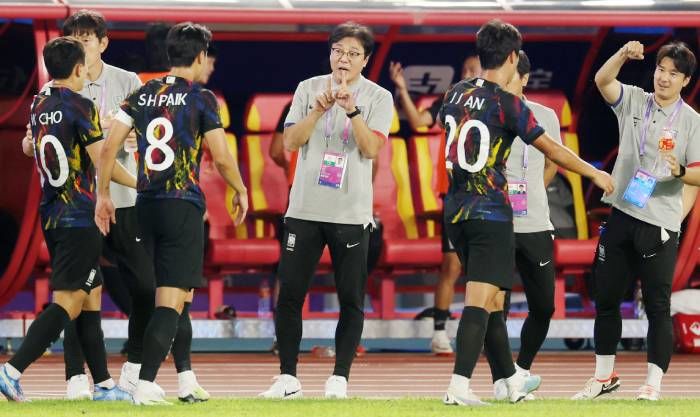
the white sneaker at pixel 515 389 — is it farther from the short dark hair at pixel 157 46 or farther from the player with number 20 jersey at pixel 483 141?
the short dark hair at pixel 157 46

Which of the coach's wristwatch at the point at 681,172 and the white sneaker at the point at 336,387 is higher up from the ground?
the coach's wristwatch at the point at 681,172

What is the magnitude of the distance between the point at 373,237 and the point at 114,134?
4310 millimetres

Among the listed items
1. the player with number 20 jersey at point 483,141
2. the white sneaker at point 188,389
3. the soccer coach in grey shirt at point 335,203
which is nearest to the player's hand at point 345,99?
the soccer coach in grey shirt at point 335,203

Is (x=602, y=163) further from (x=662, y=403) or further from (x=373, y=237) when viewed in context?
(x=662, y=403)

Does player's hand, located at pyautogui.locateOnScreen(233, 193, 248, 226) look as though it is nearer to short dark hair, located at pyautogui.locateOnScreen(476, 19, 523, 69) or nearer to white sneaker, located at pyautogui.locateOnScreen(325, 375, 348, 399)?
white sneaker, located at pyautogui.locateOnScreen(325, 375, 348, 399)

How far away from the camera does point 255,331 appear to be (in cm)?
1118

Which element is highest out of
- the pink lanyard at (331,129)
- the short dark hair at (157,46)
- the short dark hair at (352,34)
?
the short dark hair at (157,46)

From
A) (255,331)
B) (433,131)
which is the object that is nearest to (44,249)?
(255,331)

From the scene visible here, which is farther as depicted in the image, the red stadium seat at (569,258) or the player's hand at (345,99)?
the red stadium seat at (569,258)

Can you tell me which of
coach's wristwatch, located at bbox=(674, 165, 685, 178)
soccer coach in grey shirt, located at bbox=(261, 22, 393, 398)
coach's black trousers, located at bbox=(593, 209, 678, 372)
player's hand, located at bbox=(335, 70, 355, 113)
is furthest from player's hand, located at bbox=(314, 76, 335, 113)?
coach's wristwatch, located at bbox=(674, 165, 685, 178)

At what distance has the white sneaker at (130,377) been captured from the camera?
25.8 ft

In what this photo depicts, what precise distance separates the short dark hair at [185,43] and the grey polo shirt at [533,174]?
1.73 metres

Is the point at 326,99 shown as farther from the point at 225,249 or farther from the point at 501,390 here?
the point at 225,249

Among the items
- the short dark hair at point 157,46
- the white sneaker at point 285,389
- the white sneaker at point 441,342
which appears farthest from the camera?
the white sneaker at point 441,342
